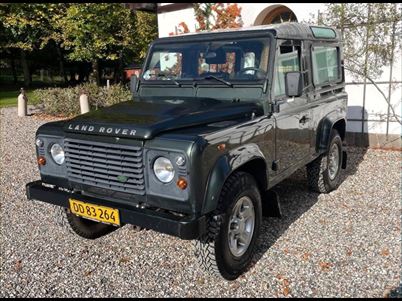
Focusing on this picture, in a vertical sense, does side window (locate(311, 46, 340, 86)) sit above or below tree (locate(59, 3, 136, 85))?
below

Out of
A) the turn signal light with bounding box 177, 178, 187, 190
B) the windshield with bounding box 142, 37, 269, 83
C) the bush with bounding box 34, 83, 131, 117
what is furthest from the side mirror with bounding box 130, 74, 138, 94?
the bush with bounding box 34, 83, 131, 117

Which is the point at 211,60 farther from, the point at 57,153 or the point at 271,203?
the point at 57,153

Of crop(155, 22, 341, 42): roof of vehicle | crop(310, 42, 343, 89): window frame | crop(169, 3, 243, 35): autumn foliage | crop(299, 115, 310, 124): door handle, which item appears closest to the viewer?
crop(155, 22, 341, 42): roof of vehicle

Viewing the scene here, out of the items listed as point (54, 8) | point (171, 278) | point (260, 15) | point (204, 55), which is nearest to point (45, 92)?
point (54, 8)

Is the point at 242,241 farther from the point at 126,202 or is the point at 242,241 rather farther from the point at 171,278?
the point at 126,202

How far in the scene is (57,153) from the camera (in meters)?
3.60

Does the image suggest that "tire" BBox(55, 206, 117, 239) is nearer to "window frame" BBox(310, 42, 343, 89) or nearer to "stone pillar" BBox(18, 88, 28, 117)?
"window frame" BBox(310, 42, 343, 89)

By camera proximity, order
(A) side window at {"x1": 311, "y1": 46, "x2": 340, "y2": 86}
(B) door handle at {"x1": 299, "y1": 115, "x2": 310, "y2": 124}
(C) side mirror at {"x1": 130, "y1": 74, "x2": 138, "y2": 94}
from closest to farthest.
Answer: (B) door handle at {"x1": 299, "y1": 115, "x2": 310, "y2": 124} → (C) side mirror at {"x1": 130, "y1": 74, "x2": 138, "y2": 94} → (A) side window at {"x1": 311, "y1": 46, "x2": 340, "y2": 86}

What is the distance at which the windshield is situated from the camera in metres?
3.93

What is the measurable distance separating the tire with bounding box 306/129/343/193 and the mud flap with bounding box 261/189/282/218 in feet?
5.45

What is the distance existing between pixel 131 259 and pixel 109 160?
3.82 feet

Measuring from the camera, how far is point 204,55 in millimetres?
4164

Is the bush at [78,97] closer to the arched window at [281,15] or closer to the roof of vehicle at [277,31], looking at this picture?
the arched window at [281,15]

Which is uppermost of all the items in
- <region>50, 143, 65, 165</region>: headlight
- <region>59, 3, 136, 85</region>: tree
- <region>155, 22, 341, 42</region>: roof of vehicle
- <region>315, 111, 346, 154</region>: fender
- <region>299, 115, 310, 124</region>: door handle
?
<region>59, 3, 136, 85</region>: tree
